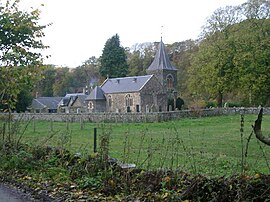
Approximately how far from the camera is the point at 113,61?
7362cm

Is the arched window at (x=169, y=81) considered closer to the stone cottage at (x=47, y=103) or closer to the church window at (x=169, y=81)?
the church window at (x=169, y=81)

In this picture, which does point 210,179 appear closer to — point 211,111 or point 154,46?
point 211,111

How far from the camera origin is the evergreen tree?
72.9m

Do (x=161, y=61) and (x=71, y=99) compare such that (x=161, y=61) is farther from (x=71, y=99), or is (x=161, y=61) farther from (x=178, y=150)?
(x=178, y=150)

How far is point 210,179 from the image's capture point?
5379 millimetres

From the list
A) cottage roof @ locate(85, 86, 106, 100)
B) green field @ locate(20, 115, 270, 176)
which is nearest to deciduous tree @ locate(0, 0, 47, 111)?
green field @ locate(20, 115, 270, 176)

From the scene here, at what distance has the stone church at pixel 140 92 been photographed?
5797cm

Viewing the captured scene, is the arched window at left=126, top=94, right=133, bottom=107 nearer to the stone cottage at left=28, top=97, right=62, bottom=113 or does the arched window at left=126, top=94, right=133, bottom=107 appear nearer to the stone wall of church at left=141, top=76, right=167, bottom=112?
the stone wall of church at left=141, top=76, right=167, bottom=112

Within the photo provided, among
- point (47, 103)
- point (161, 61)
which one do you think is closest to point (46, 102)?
point (47, 103)

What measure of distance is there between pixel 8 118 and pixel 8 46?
5063mm

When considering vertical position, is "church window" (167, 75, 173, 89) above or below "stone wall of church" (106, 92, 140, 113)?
above

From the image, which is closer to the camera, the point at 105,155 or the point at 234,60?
the point at 105,155

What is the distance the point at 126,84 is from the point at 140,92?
3.69 meters

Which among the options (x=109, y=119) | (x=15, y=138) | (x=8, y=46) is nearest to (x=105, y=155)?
(x=15, y=138)
